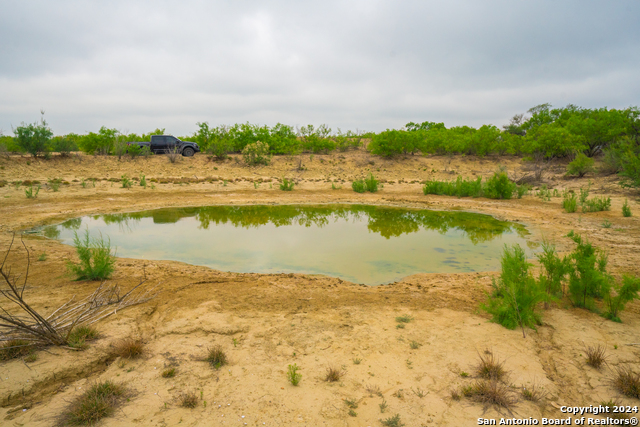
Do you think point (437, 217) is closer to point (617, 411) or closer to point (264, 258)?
point (264, 258)

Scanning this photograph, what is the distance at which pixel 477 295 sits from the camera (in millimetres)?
5523

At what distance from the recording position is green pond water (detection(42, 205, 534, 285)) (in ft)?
24.1

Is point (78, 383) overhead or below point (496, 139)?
below

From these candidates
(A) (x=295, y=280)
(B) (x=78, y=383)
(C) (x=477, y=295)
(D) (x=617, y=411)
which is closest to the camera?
(D) (x=617, y=411)

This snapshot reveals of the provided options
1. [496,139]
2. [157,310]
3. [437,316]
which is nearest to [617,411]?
[437,316]

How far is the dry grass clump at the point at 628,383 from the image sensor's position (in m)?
3.07

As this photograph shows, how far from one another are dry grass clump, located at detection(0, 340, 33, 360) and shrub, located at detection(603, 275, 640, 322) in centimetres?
676

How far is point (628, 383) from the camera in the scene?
313cm

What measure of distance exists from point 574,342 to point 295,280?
4.03 metres

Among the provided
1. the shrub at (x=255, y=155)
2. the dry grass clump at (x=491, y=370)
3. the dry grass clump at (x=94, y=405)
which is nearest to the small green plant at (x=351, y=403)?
the dry grass clump at (x=491, y=370)

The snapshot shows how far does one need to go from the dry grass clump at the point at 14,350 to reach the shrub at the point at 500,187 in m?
16.8

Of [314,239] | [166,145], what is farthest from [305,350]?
A: [166,145]

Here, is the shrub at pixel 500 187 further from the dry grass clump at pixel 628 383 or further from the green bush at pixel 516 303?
the dry grass clump at pixel 628 383

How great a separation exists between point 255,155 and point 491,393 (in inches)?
947
